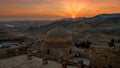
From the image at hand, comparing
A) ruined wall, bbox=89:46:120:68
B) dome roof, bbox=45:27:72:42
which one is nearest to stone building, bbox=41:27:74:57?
dome roof, bbox=45:27:72:42

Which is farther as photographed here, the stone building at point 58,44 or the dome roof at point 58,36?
the dome roof at point 58,36

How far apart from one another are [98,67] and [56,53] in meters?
7.60

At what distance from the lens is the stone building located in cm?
1988

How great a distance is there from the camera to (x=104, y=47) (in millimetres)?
12469

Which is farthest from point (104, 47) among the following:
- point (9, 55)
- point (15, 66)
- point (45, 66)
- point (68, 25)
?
point (68, 25)

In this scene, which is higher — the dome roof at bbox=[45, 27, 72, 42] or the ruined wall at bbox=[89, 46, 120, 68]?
the dome roof at bbox=[45, 27, 72, 42]

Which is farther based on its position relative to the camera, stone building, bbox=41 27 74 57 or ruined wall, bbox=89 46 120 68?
stone building, bbox=41 27 74 57

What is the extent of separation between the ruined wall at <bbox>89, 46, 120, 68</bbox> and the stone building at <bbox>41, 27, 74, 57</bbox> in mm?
6673

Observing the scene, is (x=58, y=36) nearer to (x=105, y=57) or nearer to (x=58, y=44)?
(x=58, y=44)

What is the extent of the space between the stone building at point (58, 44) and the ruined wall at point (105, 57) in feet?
21.9

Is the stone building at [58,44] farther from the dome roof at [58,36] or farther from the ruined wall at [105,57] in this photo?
the ruined wall at [105,57]

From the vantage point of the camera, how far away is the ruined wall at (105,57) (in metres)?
11.8

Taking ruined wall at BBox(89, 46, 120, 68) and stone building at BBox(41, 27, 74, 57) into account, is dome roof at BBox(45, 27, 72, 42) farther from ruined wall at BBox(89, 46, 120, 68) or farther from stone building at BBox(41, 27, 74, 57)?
ruined wall at BBox(89, 46, 120, 68)

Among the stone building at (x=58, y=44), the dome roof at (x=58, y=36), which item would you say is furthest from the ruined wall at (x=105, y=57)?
the dome roof at (x=58, y=36)
